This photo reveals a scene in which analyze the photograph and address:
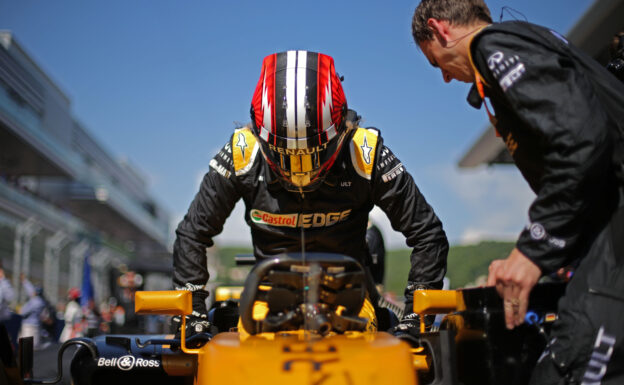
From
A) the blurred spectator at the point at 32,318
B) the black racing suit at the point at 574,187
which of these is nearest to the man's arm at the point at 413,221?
the black racing suit at the point at 574,187

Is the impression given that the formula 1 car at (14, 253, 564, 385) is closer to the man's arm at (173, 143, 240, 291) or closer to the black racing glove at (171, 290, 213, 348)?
the black racing glove at (171, 290, 213, 348)

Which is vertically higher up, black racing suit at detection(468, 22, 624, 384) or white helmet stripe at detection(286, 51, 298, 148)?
white helmet stripe at detection(286, 51, 298, 148)

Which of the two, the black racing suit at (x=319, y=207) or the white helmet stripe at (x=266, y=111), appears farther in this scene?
the black racing suit at (x=319, y=207)

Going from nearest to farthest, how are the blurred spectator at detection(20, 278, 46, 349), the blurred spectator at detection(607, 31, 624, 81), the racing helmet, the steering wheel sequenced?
the steering wheel < the racing helmet < the blurred spectator at detection(607, 31, 624, 81) < the blurred spectator at detection(20, 278, 46, 349)

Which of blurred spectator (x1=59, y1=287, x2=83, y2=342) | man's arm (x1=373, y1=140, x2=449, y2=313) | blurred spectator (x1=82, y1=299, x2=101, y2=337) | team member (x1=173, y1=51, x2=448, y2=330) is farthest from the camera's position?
blurred spectator (x1=59, y1=287, x2=83, y2=342)

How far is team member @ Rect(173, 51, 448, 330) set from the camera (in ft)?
11.5

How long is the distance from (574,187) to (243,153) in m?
2.25

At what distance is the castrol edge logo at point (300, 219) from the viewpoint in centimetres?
372

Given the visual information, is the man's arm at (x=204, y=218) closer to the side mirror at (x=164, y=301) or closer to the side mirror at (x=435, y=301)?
the side mirror at (x=164, y=301)

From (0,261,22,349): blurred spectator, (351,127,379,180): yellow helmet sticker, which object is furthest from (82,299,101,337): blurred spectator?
(351,127,379,180): yellow helmet sticker

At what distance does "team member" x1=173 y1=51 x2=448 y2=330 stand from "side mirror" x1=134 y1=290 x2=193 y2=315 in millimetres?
695

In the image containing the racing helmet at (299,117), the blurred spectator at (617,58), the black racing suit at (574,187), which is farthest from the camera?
the blurred spectator at (617,58)

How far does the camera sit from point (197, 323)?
3311 mm

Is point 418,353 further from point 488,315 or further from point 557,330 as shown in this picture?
point 557,330
